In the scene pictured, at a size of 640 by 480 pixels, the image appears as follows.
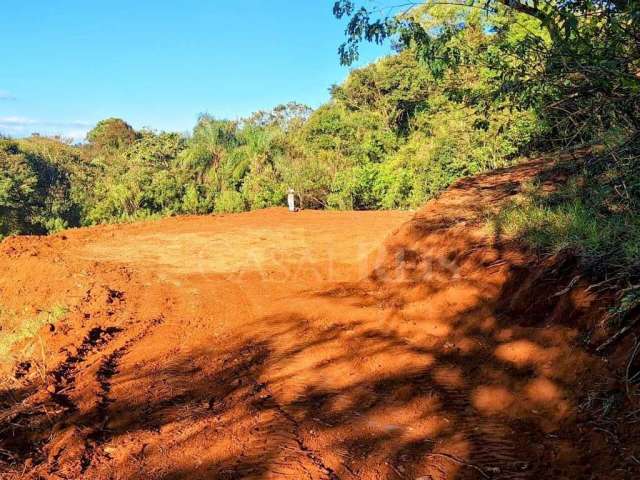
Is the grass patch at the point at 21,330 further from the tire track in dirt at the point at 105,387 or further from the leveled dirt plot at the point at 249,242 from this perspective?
the leveled dirt plot at the point at 249,242

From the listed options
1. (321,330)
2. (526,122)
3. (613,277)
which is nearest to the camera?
(613,277)

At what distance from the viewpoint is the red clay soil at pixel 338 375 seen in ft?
7.83

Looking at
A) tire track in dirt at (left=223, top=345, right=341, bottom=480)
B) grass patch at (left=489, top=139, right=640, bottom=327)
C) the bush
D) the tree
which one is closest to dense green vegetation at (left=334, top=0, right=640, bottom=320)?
grass patch at (left=489, top=139, right=640, bottom=327)

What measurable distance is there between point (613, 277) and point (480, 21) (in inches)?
553

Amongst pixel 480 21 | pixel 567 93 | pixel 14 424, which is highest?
pixel 480 21

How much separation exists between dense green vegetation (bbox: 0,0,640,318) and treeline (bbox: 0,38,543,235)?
55 mm

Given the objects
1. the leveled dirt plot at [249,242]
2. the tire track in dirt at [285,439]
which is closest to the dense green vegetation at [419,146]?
the tire track in dirt at [285,439]

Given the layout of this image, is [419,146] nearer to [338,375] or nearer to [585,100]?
[585,100]

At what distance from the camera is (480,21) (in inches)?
585

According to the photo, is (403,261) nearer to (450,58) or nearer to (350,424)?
(450,58)

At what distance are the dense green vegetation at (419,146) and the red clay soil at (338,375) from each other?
26.8 inches

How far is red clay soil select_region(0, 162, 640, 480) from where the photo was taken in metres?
2.39

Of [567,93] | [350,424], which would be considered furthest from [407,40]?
[350,424]

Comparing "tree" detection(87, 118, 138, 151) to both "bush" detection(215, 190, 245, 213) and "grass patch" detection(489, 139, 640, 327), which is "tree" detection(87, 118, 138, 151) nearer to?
"bush" detection(215, 190, 245, 213)
